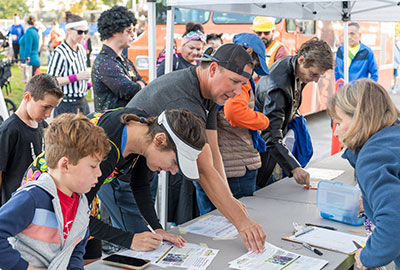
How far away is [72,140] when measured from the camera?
1.58m

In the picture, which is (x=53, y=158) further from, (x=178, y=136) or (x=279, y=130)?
(x=279, y=130)

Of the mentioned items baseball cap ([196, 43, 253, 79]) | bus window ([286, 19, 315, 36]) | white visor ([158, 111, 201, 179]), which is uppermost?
bus window ([286, 19, 315, 36])

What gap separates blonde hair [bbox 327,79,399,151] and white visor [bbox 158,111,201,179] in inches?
21.4

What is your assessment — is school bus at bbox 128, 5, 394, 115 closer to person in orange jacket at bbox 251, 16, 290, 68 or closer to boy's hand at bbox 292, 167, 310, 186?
person in orange jacket at bbox 251, 16, 290, 68

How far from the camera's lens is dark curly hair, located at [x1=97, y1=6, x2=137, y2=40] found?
138 inches

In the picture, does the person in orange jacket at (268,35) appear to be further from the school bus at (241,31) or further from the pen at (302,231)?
the pen at (302,231)

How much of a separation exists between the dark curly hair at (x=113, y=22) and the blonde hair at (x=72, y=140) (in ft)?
6.49

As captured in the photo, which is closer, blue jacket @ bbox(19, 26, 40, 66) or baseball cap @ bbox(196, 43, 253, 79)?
baseball cap @ bbox(196, 43, 253, 79)

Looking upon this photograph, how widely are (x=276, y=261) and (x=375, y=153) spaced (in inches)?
23.9

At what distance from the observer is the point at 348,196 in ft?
8.30

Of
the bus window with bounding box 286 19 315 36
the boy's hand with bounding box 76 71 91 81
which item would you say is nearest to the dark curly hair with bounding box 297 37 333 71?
the boy's hand with bounding box 76 71 91 81

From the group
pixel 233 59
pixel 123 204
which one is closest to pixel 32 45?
pixel 123 204

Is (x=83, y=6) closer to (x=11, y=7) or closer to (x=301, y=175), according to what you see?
(x=11, y=7)

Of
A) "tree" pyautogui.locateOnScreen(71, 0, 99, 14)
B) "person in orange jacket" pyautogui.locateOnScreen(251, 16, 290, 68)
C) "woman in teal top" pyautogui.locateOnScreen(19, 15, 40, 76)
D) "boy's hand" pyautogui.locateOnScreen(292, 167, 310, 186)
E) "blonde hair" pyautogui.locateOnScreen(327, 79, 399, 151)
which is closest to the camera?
"blonde hair" pyautogui.locateOnScreen(327, 79, 399, 151)
